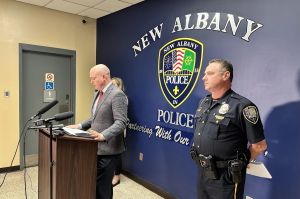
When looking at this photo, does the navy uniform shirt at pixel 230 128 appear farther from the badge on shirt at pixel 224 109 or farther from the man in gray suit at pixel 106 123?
the man in gray suit at pixel 106 123

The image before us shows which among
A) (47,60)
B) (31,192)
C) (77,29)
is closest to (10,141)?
(31,192)

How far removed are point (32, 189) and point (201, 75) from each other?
2598 millimetres

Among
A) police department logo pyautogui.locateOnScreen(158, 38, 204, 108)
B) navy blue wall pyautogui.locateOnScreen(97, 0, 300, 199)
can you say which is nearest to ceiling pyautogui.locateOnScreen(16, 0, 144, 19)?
navy blue wall pyautogui.locateOnScreen(97, 0, 300, 199)

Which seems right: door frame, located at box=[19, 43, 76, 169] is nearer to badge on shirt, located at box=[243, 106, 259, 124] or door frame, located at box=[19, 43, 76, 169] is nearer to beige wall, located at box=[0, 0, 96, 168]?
beige wall, located at box=[0, 0, 96, 168]

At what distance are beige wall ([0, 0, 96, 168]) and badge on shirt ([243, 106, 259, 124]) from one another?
3361mm

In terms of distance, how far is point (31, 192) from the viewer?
3.03 meters

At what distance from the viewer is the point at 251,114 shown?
1613 millimetres

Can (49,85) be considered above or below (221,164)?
above

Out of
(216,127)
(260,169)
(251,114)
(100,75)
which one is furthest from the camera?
(100,75)

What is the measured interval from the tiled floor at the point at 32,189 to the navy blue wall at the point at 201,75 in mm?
190

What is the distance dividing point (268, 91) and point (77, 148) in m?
1.67

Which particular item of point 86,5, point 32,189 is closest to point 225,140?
point 32,189

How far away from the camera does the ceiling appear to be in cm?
350

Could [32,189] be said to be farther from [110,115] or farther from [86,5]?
[86,5]
